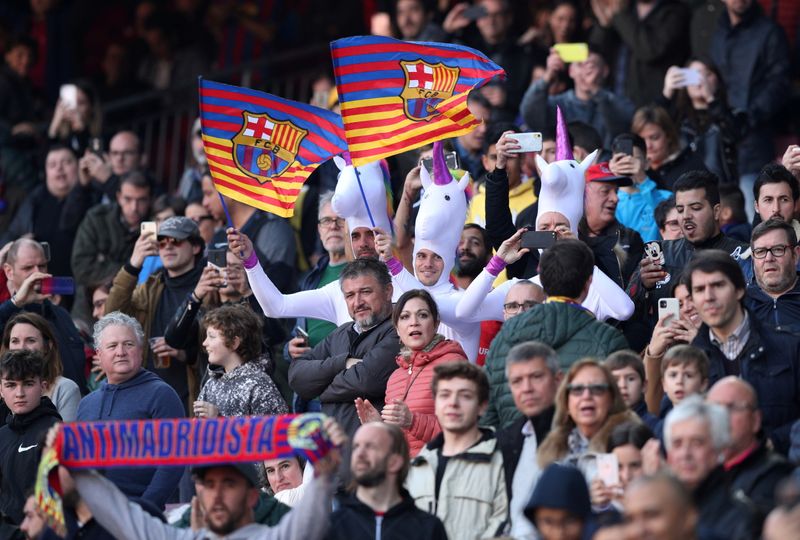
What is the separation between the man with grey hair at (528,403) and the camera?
9.04 metres

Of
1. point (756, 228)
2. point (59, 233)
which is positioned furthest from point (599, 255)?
point (59, 233)

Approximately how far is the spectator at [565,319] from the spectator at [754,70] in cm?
560

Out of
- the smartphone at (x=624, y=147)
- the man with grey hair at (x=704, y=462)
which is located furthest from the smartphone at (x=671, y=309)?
the smartphone at (x=624, y=147)

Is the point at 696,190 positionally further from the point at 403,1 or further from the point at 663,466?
the point at 403,1

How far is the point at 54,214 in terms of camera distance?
15.4 metres

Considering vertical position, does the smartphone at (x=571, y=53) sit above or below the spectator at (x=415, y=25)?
below

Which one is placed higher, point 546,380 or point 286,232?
point 286,232

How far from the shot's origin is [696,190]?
11375 mm

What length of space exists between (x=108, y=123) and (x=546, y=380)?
1043 cm

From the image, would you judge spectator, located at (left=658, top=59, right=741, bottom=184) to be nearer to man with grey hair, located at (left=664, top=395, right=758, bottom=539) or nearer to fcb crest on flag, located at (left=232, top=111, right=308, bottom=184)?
fcb crest on flag, located at (left=232, top=111, right=308, bottom=184)

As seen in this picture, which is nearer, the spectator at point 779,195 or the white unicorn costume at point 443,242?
the white unicorn costume at point 443,242

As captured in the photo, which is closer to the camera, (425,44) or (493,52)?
(425,44)

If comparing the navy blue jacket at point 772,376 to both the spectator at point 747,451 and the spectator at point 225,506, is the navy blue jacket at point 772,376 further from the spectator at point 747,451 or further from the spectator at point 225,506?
the spectator at point 225,506

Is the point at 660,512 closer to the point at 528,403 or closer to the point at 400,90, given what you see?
the point at 528,403
